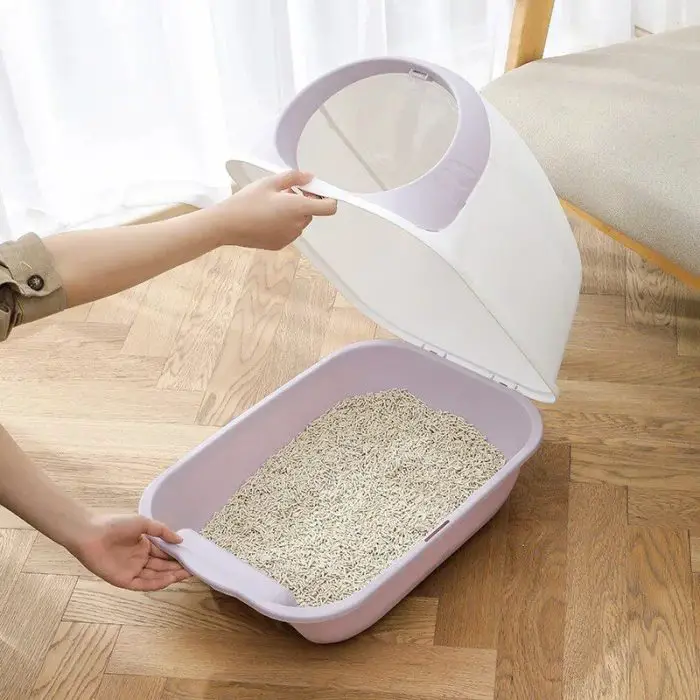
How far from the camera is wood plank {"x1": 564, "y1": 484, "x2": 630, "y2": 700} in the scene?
123 cm

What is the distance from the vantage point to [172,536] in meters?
1.25

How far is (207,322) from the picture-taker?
1.77 meters

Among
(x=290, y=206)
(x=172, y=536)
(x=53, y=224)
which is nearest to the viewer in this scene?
(x=290, y=206)

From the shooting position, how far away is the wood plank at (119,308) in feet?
5.89

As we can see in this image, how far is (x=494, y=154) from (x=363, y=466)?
50 centimetres

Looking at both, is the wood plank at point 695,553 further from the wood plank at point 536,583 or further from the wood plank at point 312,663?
the wood plank at point 312,663

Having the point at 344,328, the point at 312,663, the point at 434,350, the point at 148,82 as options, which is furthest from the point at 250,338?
the point at 312,663

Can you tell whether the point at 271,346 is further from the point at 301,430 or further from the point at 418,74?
the point at 418,74

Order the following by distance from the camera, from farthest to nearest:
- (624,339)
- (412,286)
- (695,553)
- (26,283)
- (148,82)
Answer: (148,82) < (624,339) < (412,286) < (695,553) < (26,283)

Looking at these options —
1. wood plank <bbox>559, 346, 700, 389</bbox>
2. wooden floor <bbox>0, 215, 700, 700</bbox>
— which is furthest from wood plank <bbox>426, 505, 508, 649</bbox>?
wood plank <bbox>559, 346, 700, 389</bbox>

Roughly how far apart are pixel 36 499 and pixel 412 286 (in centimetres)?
57

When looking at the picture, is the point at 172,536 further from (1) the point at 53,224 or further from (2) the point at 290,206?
(1) the point at 53,224

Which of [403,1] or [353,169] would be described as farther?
[403,1]

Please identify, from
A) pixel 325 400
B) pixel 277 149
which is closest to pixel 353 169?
pixel 277 149
